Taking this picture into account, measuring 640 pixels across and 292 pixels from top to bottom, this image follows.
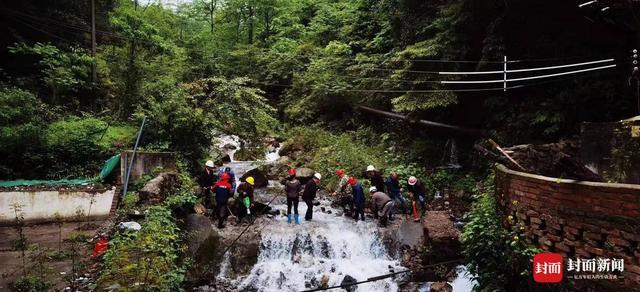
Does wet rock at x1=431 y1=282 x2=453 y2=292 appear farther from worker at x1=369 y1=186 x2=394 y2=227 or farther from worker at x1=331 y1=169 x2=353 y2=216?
worker at x1=331 y1=169 x2=353 y2=216

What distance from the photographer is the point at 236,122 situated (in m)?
15.9

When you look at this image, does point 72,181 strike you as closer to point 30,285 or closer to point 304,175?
point 30,285

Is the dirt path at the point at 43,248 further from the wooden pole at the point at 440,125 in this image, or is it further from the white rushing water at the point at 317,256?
the wooden pole at the point at 440,125

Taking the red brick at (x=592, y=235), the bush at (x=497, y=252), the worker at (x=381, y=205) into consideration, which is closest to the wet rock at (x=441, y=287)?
the bush at (x=497, y=252)

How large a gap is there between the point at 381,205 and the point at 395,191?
3.28 feet

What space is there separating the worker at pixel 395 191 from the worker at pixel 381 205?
0.46m

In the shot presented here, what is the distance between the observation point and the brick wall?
5.07 m

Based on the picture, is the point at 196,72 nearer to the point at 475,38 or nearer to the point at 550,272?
the point at 475,38

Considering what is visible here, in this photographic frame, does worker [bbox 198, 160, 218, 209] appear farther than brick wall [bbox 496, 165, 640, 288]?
Yes

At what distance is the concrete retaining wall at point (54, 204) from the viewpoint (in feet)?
38.1

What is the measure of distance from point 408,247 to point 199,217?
6.06m

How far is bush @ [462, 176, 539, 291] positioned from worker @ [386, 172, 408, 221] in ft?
15.4

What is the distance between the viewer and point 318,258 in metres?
11.1

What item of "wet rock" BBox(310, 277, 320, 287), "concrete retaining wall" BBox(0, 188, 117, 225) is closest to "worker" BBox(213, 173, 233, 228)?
"concrete retaining wall" BBox(0, 188, 117, 225)
